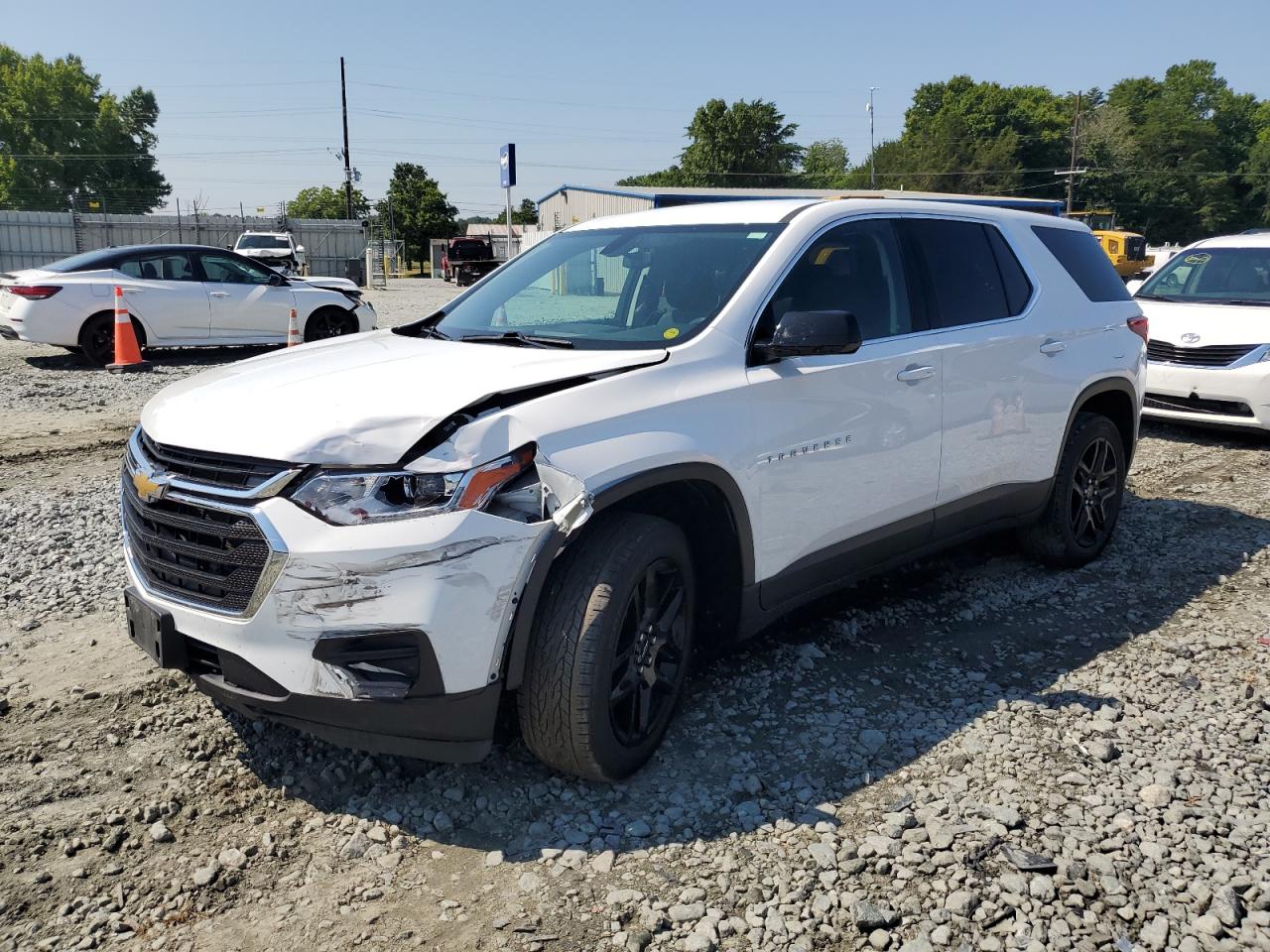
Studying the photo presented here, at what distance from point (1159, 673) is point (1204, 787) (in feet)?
3.20

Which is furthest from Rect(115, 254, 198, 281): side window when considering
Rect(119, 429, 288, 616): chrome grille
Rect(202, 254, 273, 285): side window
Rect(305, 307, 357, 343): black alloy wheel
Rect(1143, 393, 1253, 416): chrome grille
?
Rect(1143, 393, 1253, 416): chrome grille

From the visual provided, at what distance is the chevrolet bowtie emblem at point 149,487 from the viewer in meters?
3.08

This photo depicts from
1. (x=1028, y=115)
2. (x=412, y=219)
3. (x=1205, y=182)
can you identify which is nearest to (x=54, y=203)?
(x=412, y=219)

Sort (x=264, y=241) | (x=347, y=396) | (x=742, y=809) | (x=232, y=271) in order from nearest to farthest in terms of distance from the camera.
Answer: (x=347, y=396) < (x=742, y=809) < (x=232, y=271) < (x=264, y=241)

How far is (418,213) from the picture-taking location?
69.7 metres

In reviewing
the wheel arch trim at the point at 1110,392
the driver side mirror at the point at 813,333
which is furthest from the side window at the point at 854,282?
the wheel arch trim at the point at 1110,392

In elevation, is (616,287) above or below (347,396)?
above

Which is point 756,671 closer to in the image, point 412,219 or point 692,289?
point 692,289

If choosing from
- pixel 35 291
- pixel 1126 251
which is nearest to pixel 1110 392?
pixel 35 291

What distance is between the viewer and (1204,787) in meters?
3.36

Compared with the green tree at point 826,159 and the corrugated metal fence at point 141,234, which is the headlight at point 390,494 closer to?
the corrugated metal fence at point 141,234

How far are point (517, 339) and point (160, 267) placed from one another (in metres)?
11.1

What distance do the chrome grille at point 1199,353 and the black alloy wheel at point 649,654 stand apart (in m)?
7.16

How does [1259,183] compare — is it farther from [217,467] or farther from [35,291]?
[217,467]
